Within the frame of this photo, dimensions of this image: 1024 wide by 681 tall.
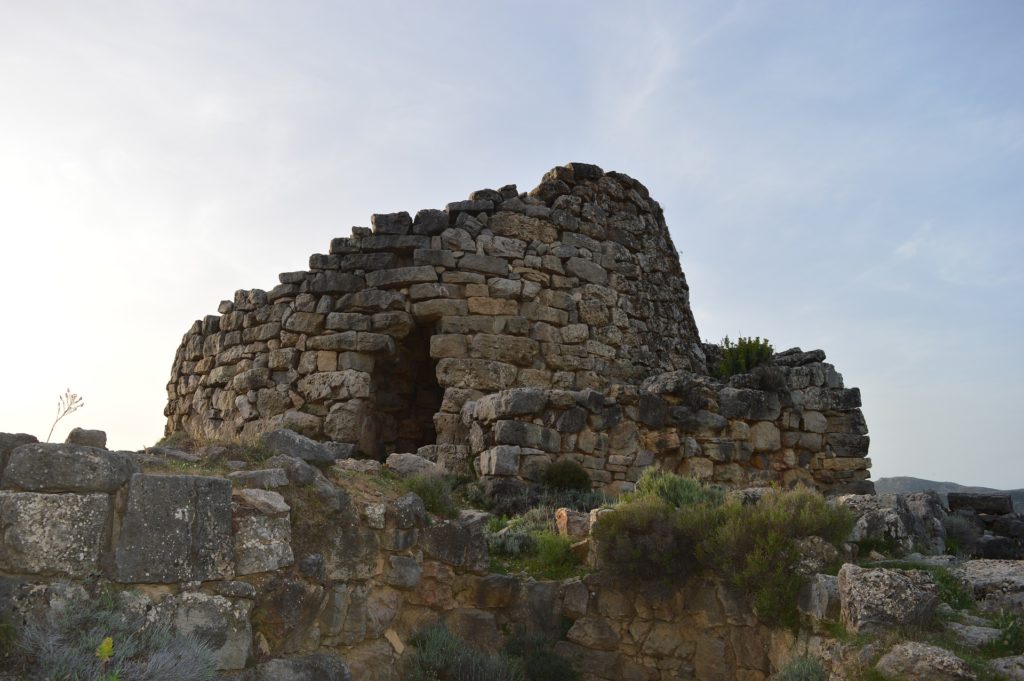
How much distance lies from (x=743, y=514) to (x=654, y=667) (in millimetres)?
1289

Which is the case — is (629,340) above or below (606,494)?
above

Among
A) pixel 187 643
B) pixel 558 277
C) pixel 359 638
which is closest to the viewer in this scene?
pixel 187 643

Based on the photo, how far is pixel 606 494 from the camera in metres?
9.02

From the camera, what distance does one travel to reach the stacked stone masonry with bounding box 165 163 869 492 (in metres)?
9.62

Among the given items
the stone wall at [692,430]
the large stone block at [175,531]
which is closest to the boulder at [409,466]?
the stone wall at [692,430]

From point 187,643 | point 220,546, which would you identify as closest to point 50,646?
point 187,643

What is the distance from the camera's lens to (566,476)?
344 inches

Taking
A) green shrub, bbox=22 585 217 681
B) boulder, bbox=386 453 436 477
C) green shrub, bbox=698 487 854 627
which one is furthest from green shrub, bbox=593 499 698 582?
green shrub, bbox=22 585 217 681

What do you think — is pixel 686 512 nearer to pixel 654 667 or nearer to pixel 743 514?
pixel 743 514

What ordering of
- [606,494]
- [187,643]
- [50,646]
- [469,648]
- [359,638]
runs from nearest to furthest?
[50,646], [187,643], [359,638], [469,648], [606,494]

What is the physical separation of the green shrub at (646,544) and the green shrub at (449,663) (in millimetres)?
1032

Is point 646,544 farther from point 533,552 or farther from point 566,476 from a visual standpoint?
point 566,476

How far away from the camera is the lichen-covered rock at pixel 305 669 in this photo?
451 centimetres

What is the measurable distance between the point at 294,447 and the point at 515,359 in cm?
569
